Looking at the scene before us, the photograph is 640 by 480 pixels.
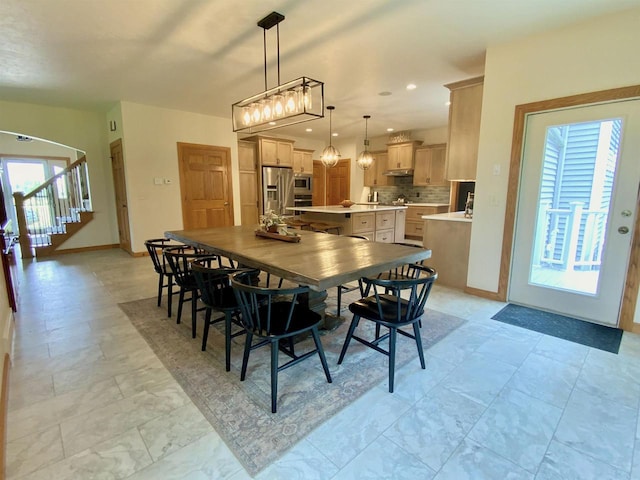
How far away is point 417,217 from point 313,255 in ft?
18.5

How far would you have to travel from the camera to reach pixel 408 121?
21.5 feet

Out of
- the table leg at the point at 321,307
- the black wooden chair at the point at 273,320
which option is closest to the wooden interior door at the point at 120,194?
the table leg at the point at 321,307

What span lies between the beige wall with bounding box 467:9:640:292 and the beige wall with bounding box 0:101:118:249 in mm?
6468

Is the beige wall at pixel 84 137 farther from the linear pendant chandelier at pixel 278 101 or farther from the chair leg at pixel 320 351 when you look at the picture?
the chair leg at pixel 320 351

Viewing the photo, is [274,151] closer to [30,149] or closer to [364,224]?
[364,224]

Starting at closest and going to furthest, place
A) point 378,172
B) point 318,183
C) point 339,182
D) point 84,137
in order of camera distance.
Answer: point 84,137
point 378,172
point 339,182
point 318,183

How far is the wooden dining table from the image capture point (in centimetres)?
177

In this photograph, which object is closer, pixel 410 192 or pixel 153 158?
pixel 153 158

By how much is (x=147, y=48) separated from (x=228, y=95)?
163cm

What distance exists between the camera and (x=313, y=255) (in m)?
2.21

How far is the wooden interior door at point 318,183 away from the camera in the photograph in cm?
889

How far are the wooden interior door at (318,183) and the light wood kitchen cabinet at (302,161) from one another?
0.70 metres

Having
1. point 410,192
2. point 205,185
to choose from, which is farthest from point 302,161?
point 410,192

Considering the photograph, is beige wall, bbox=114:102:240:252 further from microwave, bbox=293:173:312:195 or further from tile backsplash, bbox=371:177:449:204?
tile backsplash, bbox=371:177:449:204
